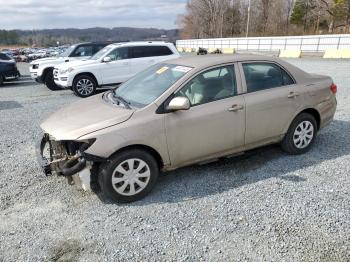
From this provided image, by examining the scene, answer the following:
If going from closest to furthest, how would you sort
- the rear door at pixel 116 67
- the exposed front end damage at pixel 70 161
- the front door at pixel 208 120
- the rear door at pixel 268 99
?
the exposed front end damage at pixel 70 161
the front door at pixel 208 120
the rear door at pixel 268 99
the rear door at pixel 116 67

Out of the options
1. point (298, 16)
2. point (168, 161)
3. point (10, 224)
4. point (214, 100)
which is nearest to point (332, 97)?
point (214, 100)

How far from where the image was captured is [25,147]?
5.70 metres

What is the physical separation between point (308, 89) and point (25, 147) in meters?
4.88

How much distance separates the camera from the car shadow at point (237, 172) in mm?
3912

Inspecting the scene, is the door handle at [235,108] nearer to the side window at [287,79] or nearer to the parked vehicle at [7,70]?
the side window at [287,79]

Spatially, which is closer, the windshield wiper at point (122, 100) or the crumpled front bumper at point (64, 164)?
the crumpled front bumper at point (64, 164)

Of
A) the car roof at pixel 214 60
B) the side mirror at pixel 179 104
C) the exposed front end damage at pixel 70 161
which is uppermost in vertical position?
the car roof at pixel 214 60

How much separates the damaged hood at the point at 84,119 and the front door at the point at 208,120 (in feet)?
2.00

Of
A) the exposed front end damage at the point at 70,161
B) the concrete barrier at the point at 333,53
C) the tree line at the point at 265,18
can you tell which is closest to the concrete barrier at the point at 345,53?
the concrete barrier at the point at 333,53

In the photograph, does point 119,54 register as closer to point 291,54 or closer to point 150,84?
point 150,84

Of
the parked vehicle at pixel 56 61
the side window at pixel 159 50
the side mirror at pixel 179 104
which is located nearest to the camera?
the side mirror at pixel 179 104

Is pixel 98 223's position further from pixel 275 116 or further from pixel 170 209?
pixel 275 116

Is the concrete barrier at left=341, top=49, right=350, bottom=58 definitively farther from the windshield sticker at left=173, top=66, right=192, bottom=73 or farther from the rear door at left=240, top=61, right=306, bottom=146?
the windshield sticker at left=173, top=66, right=192, bottom=73

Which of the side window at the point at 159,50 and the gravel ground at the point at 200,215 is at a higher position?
the side window at the point at 159,50
